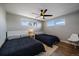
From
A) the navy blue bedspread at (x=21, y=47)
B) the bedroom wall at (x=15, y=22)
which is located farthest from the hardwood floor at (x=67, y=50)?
the bedroom wall at (x=15, y=22)

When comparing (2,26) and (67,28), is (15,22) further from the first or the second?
(67,28)

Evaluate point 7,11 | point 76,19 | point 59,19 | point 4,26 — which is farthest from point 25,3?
point 76,19

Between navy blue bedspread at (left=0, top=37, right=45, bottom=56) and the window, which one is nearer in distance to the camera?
navy blue bedspread at (left=0, top=37, right=45, bottom=56)

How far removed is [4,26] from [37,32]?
0.61 m

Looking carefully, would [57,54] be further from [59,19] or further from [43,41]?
[59,19]

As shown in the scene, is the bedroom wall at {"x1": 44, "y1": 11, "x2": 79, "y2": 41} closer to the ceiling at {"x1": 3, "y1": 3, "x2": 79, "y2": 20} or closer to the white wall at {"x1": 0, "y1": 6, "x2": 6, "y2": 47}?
the ceiling at {"x1": 3, "y1": 3, "x2": 79, "y2": 20}

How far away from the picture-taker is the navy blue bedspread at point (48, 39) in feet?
5.07

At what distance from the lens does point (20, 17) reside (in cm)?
152

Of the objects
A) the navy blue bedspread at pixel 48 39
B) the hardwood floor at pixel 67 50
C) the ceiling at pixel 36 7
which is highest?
the ceiling at pixel 36 7

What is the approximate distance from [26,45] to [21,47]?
0.10 meters

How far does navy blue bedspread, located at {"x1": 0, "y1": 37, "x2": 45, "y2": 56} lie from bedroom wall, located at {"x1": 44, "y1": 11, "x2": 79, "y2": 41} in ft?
1.15

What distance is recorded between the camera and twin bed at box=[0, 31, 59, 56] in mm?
1369

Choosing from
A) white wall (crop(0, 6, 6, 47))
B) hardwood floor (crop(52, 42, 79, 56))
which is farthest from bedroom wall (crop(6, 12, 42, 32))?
hardwood floor (crop(52, 42, 79, 56))

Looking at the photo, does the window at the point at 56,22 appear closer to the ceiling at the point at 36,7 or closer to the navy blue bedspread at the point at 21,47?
the ceiling at the point at 36,7
